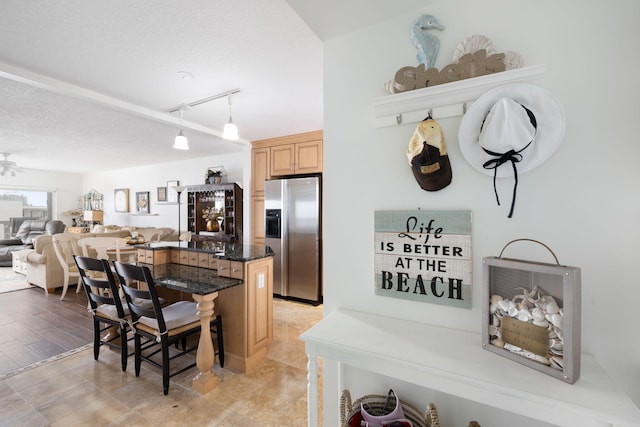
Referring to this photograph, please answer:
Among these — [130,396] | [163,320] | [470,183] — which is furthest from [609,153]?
[130,396]

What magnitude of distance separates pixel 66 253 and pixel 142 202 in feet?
8.62

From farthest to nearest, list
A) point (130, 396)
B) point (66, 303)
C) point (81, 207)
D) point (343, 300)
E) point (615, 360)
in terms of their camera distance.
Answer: point (81, 207)
point (66, 303)
point (130, 396)
point (343, 300)
point (615, 360)

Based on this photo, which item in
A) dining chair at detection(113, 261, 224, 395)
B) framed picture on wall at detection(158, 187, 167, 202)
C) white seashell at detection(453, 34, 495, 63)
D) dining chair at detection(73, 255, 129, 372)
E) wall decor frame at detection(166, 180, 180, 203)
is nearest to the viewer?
white seashell at detection(453, 34, 495, 63)

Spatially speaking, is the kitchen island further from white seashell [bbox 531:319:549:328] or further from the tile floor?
white seashell [bbox 531:319:549:328]

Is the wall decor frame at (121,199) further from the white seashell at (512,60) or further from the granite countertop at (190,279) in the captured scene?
the white seashell at (512,60)

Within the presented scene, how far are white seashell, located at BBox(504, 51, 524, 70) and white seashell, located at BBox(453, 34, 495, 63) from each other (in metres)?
0.06

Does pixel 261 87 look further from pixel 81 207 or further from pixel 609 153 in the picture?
pixel 81 207

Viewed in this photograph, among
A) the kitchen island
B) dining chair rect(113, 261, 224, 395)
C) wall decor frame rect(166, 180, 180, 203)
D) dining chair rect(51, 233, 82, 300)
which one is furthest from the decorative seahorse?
wall decor frame rect(166, 180, 180, 203)

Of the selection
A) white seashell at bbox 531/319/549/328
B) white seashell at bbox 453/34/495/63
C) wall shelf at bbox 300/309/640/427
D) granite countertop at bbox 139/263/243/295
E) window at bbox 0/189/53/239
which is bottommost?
granite countertop at bbox 139/263/243/295

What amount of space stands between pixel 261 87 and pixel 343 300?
6.93ft

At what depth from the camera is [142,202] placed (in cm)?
672

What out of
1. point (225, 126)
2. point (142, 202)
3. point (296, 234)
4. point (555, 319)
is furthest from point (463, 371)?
point (142, 202)

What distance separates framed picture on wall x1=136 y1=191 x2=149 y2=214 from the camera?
6645mm

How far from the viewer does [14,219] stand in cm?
730
